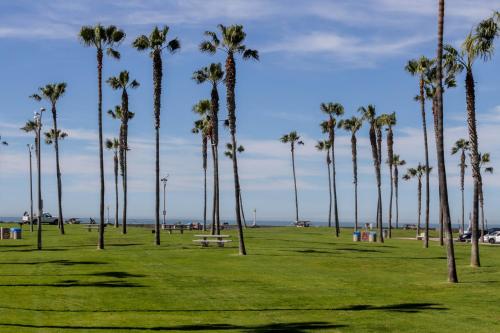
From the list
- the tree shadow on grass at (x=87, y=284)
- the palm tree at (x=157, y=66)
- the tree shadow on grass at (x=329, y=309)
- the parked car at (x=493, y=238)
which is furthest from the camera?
the parked car at (x=493, y=238)

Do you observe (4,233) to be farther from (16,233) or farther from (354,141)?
(354,141)

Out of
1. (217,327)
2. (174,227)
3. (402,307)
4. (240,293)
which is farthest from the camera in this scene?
(174,227)

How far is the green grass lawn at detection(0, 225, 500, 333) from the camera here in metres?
20.3

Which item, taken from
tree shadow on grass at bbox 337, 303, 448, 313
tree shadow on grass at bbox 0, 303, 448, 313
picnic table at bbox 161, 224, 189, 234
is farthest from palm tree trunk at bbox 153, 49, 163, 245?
tree shadow on grass at bbox 337, 303, 448, 313

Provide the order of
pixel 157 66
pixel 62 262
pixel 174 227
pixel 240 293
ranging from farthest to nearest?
pixel 174 227
pixel 157 66
pixel 62 262
pixel 240 293

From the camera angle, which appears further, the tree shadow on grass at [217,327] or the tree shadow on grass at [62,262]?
the tree shadow on grass at [62,262]

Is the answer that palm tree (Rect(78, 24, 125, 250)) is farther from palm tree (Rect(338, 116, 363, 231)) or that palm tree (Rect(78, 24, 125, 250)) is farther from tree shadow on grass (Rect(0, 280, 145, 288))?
palm tree (Rect(338, 116, 363, 231))

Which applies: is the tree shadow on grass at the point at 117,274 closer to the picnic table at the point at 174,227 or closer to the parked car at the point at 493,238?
the picnic table at the point at 174,227

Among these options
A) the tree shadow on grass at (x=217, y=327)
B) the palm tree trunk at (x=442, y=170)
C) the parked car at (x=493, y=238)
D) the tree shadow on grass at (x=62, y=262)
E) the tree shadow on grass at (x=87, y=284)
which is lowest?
the parked car at (x=493, y=238)

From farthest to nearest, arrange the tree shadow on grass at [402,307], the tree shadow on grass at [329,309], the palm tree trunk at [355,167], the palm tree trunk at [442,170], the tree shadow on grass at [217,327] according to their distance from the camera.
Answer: the palm tree trunk at [355,167], the palm tree trunk at [442,170], the tree shadow on grass at [402,307], the tree shadow on grass at [329,309], the tree shadow on grass at [217,327]

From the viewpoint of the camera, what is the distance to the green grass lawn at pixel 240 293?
66.6 feet

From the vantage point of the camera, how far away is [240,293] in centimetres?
2689

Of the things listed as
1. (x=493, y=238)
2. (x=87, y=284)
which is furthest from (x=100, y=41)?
(x=493, y=238)

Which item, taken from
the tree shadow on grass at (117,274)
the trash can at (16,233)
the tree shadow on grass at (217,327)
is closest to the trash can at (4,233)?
the trash can at (16,233)
